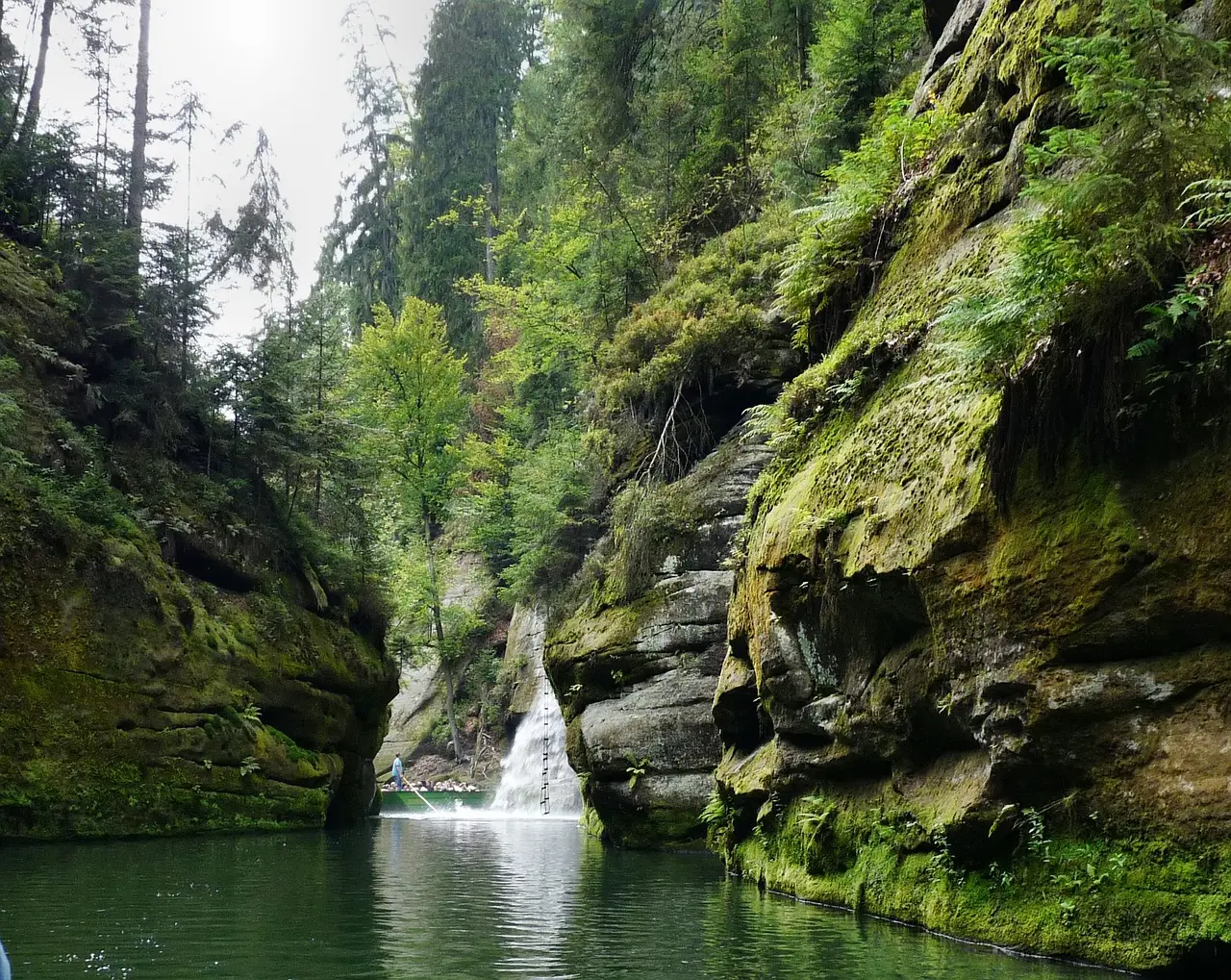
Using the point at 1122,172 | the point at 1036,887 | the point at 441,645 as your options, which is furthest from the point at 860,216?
the point at 441,645

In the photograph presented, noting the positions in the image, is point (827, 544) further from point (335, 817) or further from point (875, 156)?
point (335, 817)

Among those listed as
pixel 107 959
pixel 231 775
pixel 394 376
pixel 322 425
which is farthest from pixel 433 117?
pixel 107 959

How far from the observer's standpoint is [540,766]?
27891 millimetres

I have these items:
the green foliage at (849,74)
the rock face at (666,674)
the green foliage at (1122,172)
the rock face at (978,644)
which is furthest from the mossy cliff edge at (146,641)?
the green foliage at (1122,172)

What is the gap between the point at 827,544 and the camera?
33.6ft

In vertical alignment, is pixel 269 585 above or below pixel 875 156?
below

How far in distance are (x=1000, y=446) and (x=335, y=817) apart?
2015 cm

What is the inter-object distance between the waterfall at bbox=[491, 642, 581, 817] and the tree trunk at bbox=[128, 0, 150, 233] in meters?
16.2

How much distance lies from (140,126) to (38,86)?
2.23 metres

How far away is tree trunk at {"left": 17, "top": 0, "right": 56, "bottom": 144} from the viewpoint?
2098cm

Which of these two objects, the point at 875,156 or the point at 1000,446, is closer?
the point at 1000,446

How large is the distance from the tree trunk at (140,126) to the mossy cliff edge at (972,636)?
1709cm

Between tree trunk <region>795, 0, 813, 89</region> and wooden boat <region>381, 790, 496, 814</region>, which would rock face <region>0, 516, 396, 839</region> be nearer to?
wooden boat <region>381, 790, 496, 814</region>

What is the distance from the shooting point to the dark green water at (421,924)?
6.50m
